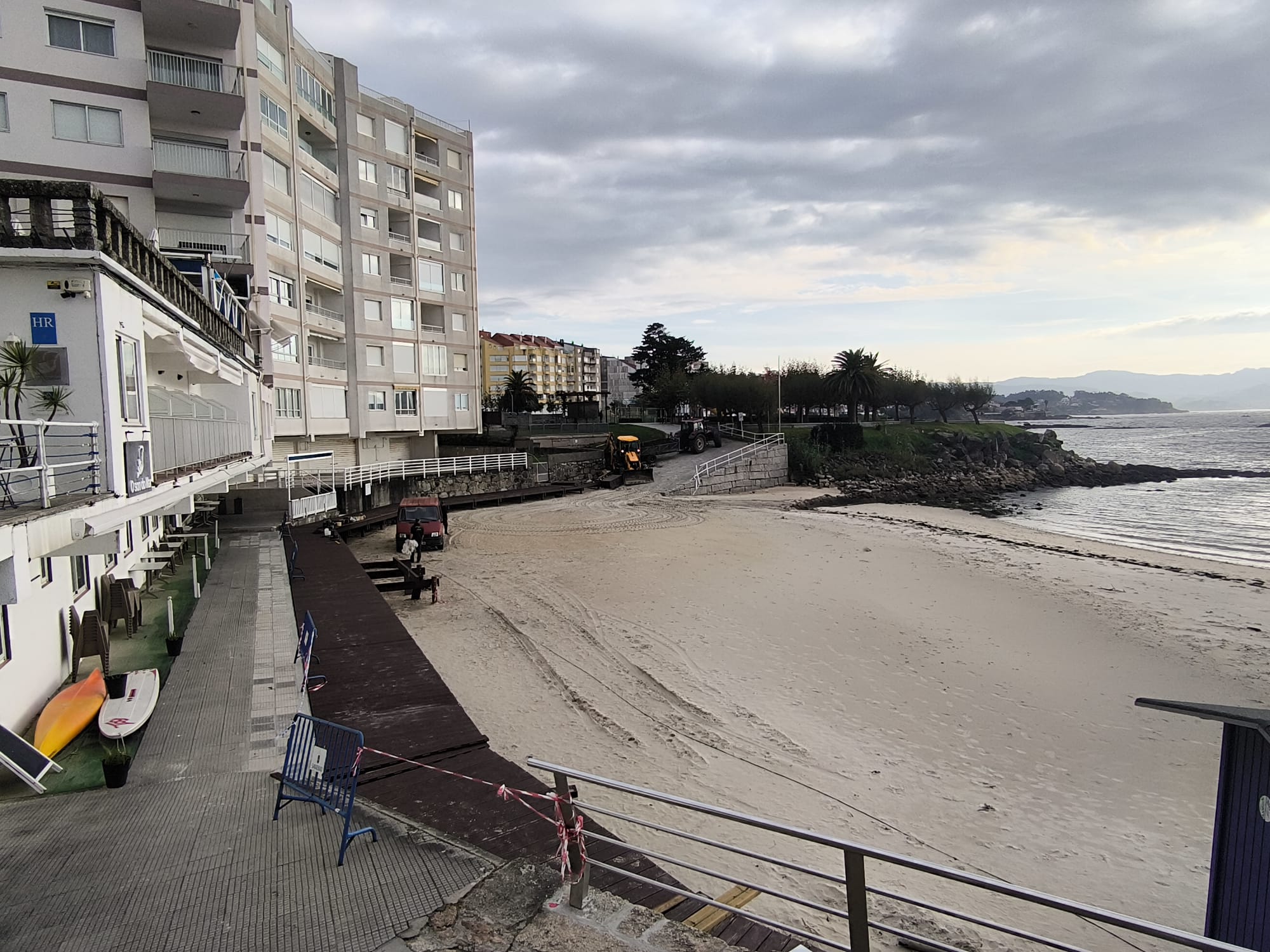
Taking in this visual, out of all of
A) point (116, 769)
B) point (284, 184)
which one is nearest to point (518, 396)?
point (284, 184)

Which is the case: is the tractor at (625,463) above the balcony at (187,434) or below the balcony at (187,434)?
below

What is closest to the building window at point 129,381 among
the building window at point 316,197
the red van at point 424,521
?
the red van at point 424,521

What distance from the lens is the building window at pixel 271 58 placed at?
3028cm

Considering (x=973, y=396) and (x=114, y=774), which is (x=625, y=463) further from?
(x=973, y=396)

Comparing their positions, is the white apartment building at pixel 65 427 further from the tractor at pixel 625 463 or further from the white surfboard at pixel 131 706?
the tractor at pixel 625 463

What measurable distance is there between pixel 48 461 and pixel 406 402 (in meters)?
33.7

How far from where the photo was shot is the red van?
977 inches

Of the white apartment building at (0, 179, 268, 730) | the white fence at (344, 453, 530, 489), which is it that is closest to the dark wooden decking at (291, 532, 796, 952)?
the white apartment building at (0, 179, 268, 730)

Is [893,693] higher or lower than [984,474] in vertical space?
lower

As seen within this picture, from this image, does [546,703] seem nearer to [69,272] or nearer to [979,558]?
[69,272]

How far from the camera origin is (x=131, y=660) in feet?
35.1

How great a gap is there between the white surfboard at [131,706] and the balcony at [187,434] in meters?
3.51

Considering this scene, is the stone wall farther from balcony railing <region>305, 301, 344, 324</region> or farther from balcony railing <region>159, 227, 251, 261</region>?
balcony railing <region>159, 227, 251, 261</region>

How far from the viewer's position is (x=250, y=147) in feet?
90.7
